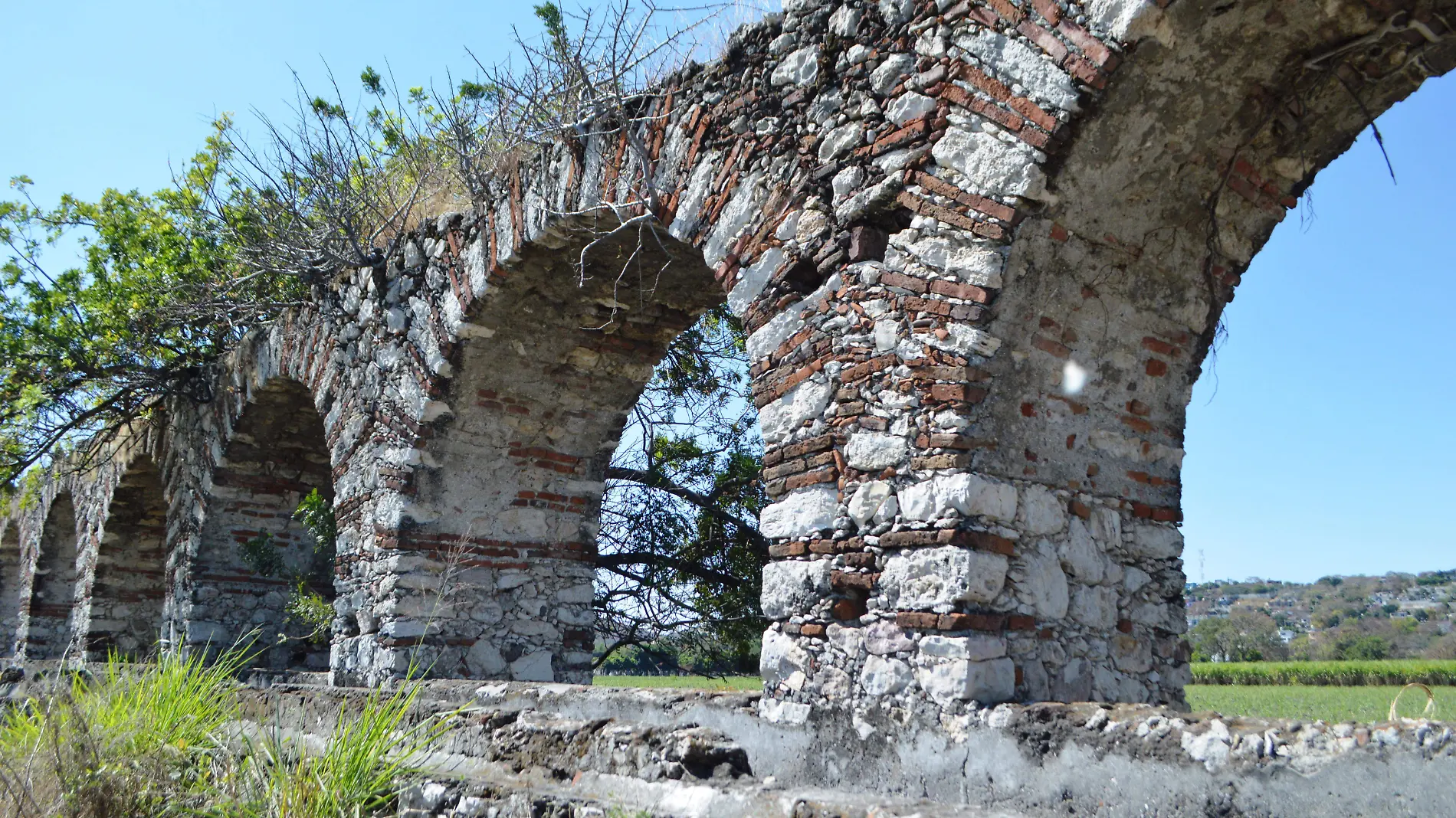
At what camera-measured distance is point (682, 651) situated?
833 cm

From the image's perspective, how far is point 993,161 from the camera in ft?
10.3

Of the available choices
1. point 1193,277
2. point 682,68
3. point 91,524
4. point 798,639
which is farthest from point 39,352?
point 1193,277

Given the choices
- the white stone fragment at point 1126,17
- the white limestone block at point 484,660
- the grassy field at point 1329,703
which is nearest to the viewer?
the white stone fragment at point 1126,17

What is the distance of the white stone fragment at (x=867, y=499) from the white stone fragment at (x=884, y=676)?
43 centimetres

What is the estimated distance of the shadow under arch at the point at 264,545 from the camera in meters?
8.05

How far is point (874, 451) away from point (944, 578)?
0.49 metres

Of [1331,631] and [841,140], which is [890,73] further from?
[1331,631]

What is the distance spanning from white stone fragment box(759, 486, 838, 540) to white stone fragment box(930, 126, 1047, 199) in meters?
1.11

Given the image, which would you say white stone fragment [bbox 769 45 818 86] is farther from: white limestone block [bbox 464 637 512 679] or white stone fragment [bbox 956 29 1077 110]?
white limestone block [bbox 464 637 512 679]

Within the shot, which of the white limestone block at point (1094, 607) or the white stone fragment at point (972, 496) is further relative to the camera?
the white limestone block at point (1094, 607)

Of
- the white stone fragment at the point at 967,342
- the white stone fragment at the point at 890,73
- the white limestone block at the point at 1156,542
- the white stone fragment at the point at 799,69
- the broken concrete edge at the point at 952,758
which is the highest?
the white stone fragment at the point at 799,69

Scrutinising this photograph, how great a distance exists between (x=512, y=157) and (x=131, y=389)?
18.7 ft

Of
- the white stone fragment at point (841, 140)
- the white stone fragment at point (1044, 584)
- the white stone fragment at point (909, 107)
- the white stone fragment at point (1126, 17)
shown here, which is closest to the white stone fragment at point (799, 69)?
the white stone fragment at point (841, 140)

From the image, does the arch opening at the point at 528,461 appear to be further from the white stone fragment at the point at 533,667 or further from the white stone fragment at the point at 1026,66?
the white stone fragment at the point at 1026,66
